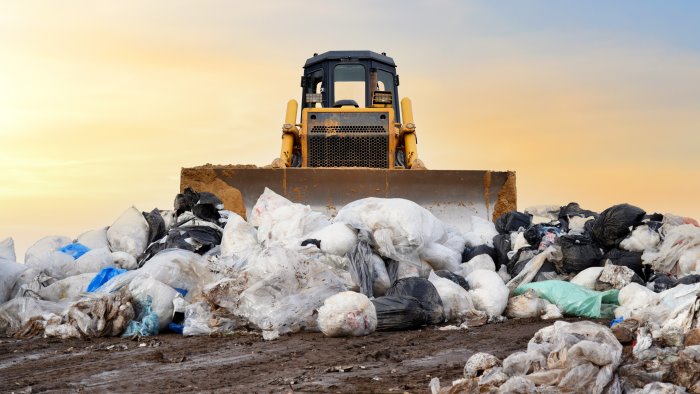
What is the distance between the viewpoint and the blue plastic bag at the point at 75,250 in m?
7.81

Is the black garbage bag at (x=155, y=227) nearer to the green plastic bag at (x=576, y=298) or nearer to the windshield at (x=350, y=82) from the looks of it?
the green plastic bag at (x=576, y=298)

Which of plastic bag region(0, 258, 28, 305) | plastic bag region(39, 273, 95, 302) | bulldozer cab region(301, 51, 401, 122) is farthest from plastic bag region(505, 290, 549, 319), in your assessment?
bulldozer cab region(301, 51, 401, 122)

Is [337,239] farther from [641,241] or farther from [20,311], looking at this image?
[641,241]

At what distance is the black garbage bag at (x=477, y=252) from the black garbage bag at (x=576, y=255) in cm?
65

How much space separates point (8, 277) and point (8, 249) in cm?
119

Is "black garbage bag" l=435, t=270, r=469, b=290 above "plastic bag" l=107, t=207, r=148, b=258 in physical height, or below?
below

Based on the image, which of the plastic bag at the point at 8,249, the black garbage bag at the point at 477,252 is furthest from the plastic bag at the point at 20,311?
the black garbage bag at the point at 477,252

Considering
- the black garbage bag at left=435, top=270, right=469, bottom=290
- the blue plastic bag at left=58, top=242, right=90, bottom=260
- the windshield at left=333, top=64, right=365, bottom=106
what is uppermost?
the windshield at left=333, top=64, right=365, bottom=106

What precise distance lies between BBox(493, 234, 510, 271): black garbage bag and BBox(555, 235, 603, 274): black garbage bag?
546 millimetres

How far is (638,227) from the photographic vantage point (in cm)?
790

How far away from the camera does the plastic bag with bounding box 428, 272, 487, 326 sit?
601 cm

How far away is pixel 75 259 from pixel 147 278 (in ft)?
5.61

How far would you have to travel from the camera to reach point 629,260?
7.57 metres

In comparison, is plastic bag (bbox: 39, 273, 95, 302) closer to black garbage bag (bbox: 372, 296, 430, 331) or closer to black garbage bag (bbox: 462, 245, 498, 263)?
black garbage bag (bbox: 372, 296, 430, 331)
